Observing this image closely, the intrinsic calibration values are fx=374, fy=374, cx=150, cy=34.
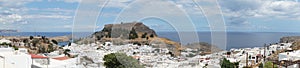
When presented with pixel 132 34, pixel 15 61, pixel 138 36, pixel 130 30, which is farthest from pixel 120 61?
pixel 15 61

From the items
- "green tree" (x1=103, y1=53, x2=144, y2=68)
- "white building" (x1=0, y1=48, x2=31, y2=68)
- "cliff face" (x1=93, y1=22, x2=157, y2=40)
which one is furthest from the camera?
"white building" (x1=0, y1=48, x2=31, y2=68)

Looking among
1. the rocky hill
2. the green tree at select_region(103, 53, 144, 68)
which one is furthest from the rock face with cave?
the green tree at select_region(103, 53, 144, 68)

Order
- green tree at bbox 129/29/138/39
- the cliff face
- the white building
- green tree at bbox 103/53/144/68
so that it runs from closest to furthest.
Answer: the cliff face, green tree at bbox 129/29/138/39, green tree at bbox 103/53/144/68, the white building

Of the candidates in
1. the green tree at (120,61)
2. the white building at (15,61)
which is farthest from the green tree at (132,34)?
the white building at (15,61)

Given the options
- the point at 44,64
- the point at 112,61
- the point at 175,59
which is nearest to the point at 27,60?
the point at 44,64

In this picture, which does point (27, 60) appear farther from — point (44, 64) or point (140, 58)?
point (140, 58)

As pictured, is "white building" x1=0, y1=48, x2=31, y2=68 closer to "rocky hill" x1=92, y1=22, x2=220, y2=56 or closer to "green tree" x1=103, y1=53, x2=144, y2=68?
"green tree" x1=103, y1=53, x2=144, y2=68

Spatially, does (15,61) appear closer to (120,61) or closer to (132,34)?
(120,61)
